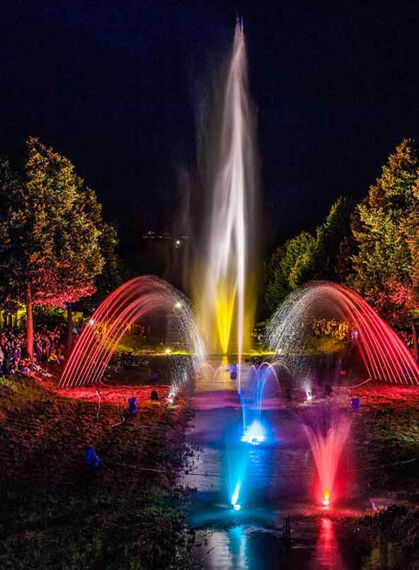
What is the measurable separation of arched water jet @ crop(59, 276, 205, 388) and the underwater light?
10149mm

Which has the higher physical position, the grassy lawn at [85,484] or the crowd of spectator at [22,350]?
the crowd of spectator at [22,350]

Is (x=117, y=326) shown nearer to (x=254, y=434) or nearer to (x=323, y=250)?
(x=323, y=250)

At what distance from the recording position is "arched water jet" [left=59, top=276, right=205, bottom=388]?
3338cm

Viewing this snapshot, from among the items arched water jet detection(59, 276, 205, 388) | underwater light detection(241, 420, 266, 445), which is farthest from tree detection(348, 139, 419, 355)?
underwater light detection(241, 420, 266, 445)

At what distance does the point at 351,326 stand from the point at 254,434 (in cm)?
2282

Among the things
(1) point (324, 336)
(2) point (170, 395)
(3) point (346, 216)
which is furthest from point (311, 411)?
(3) point (346, 216)

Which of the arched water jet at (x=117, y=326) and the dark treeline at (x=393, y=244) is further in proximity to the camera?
the arched water jet at (x=117, y=326)

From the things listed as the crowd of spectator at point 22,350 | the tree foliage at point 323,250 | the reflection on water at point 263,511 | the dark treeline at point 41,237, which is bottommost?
the reflection on water at point 263,511

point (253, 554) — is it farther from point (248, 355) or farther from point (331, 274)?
point (331, 274)

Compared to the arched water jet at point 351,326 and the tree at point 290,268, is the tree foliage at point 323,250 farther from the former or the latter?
the arched water jet at point 351,326

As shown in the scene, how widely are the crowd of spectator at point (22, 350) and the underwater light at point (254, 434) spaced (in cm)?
1005

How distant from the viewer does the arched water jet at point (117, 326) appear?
33375 mm

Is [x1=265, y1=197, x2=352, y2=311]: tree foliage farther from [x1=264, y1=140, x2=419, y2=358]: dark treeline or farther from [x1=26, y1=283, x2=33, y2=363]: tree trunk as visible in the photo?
[x1=26, y1=283, x2=33, y2=363]: tree trunk

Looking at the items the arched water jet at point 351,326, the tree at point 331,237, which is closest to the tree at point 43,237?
the arched water jet at point 351,326
